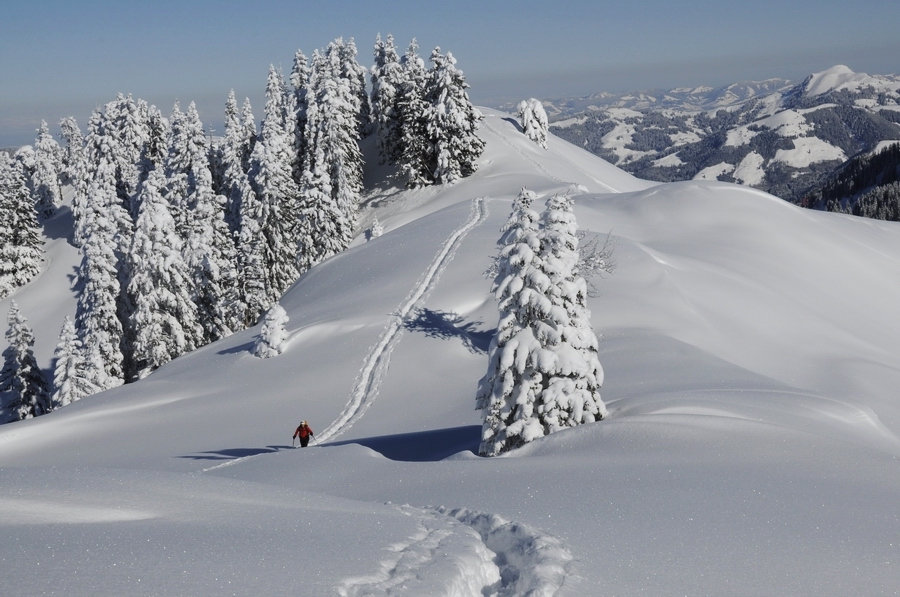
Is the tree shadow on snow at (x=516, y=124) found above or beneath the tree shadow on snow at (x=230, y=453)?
above

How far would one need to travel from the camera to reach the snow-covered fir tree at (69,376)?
132 feet

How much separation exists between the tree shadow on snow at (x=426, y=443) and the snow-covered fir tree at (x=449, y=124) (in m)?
45.1

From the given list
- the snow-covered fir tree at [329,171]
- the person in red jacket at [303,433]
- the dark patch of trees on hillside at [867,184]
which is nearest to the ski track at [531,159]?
the snow-covered fir tree at [329,171]

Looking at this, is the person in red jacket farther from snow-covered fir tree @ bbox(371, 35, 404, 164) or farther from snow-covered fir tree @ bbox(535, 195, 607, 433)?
snow-covered fir tree @ bbox(371, 35, 404, 164)

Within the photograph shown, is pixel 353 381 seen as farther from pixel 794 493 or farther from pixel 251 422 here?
pixel 794 493

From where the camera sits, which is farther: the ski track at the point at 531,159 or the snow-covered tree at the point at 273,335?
the ski track at the point at 531,159

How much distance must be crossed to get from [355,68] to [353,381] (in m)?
59.5

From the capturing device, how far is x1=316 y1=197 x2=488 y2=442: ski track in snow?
854 inches

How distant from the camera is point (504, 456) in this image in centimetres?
1228

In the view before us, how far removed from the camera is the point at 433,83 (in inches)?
2386

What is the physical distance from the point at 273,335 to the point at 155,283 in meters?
18.2

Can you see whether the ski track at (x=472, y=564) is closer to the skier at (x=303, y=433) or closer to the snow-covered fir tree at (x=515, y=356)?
the snow-covered fir tree at (x=515, y=356)

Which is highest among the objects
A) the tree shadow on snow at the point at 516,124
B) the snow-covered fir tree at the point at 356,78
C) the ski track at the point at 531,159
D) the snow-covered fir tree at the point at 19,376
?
the snow-covered fir tree at the point at 356,78

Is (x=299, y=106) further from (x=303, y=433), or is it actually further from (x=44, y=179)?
(x=303, y=433)
